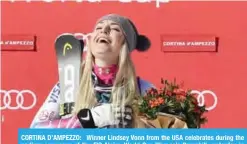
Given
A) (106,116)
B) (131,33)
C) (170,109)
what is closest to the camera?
(170,109)

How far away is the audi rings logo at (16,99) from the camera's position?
3922 mm

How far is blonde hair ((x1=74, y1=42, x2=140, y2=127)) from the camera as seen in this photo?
3873mm

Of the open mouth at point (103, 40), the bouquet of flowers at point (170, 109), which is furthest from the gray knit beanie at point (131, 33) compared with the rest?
the bouquet of flowers at point (170, 109)

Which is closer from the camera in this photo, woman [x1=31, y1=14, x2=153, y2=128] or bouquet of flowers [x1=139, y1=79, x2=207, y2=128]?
bouquet of flowers [x1=139, y1=79, x2=207, y2=128]

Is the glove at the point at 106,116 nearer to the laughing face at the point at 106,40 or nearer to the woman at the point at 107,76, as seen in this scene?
the woman at the point at 107,76

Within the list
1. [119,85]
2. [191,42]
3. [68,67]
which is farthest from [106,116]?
[191,42]

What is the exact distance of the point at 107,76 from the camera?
3.92 metres

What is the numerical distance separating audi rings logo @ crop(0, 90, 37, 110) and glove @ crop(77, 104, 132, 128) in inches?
13.3

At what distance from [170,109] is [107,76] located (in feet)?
1.98

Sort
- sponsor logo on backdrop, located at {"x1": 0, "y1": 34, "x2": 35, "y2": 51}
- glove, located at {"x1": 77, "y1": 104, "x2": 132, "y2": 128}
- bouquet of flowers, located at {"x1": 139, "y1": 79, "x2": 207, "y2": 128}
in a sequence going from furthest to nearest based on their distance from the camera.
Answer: sponsor logo on backdrop, located at {"x1": 0, "y1": 34, "x2": 35, "y2": 51} < glove, located at {"x1": 77, "y1": 104, "x2": 132, "y2": 128} < bouquet of flowers, located at {"x1": 139, "y1": 79, "x2": 207, "y2": 128}

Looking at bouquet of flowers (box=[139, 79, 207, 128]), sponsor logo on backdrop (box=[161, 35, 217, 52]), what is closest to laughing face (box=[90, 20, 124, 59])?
sponsor logo on backdrop (box=[161, 35, 217, 52])

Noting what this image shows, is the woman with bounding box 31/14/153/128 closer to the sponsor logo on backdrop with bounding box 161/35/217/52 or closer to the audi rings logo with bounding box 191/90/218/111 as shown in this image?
the sponsor logo on backdrop with bounding box 161/35/217/52

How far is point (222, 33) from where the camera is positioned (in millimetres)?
3857

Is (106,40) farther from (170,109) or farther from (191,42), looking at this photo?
(170,109)
